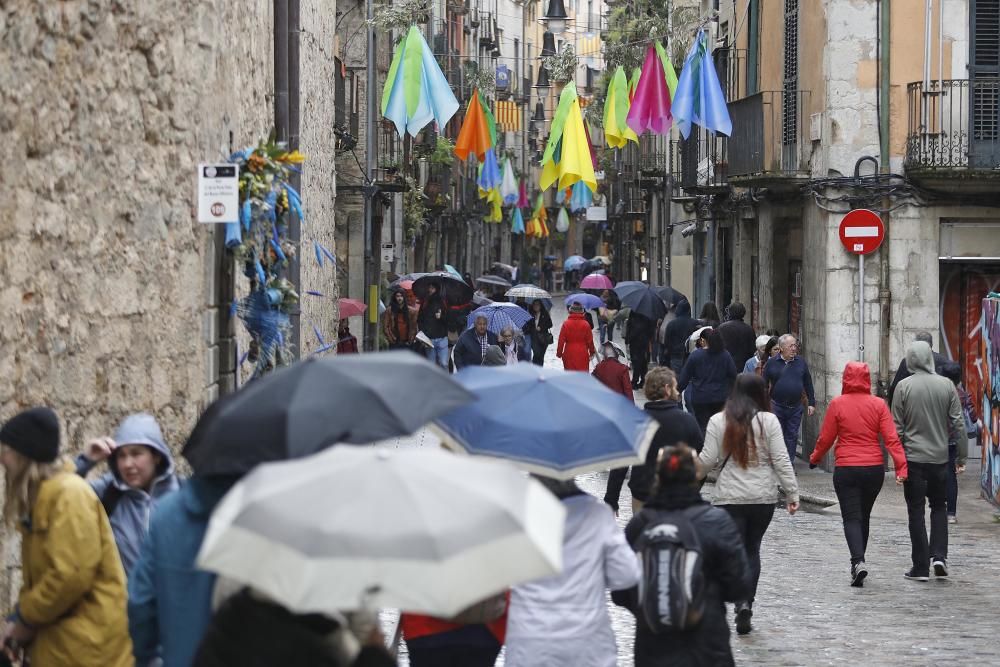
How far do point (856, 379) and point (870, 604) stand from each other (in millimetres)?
1491

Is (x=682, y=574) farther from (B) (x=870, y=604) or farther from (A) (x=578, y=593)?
(B) (x=870, y=604)

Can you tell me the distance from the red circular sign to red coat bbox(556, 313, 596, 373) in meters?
4.10

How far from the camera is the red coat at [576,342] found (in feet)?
74.8

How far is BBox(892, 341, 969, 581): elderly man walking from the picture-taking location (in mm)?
12539

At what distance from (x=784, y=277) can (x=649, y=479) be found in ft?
44.9

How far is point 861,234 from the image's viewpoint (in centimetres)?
1981

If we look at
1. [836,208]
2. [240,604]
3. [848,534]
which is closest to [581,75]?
[836,208]

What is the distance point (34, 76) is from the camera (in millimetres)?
8102

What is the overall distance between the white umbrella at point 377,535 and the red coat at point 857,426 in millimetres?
7880

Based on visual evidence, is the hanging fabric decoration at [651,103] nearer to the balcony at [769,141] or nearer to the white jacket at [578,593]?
the balcony at [769,141]

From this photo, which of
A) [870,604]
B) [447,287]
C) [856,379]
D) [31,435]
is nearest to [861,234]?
[856,379]

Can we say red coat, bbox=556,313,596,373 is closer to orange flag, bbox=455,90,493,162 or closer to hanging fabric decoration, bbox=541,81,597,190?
hanging fabric decoration, bbox=541,81,597,190

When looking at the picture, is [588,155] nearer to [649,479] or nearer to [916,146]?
[916,146]

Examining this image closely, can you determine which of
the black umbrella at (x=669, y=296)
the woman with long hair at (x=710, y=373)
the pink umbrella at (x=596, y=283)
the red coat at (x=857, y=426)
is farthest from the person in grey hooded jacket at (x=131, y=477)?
the pink umbrella at (x=596, y=283)
